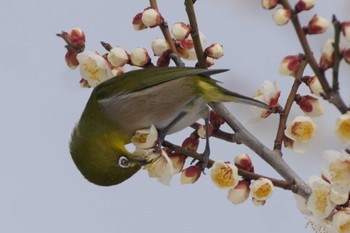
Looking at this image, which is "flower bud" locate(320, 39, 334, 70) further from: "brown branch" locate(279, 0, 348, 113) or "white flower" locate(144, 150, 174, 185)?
"white flower" locate(144, 150, 174, 185)

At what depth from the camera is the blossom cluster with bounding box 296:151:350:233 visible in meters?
2.34

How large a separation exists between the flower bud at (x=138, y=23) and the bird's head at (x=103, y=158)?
548 mm

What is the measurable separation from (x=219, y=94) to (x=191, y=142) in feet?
1.77

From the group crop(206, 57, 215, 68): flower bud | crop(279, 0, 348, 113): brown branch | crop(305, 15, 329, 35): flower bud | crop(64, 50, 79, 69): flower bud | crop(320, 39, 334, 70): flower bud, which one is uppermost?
crop(279, 0, 348, 113): brown branch

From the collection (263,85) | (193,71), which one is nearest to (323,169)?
(263,85)

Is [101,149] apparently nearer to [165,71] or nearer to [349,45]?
Answer: [165,71]

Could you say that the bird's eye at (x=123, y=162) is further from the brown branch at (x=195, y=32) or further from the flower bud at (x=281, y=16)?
the flower bud at (x=281, y=16)

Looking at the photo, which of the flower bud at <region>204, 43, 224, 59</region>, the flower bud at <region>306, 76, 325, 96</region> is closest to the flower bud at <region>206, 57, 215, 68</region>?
the flower bud at <region>204, 43, 224, 59</region>

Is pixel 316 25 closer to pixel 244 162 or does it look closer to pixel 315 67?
pixel 315 67

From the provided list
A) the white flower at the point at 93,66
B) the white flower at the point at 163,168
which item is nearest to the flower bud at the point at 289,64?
the white flower at the point at 163,168

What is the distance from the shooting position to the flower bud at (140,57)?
2.95 meters

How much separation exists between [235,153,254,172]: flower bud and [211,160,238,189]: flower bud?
99 mm

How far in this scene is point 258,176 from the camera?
8.81 feet

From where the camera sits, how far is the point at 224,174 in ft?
8.69
